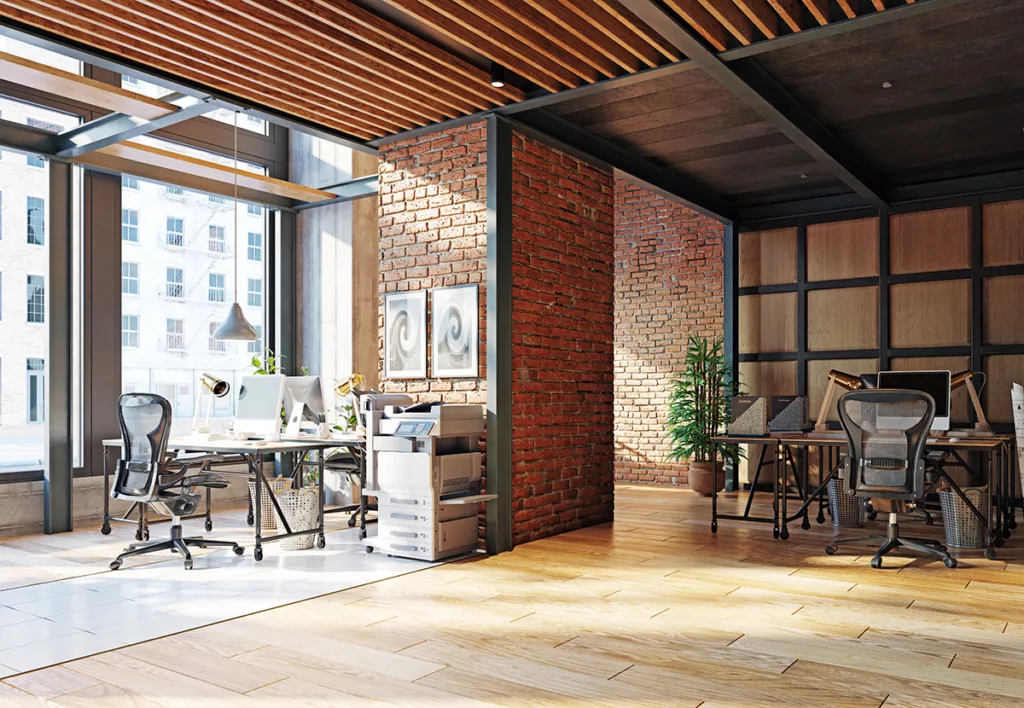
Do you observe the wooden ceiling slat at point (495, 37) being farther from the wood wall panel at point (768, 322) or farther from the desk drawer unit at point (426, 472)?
the wood wall panel at point (768, 322)

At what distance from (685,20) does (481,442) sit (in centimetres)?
291

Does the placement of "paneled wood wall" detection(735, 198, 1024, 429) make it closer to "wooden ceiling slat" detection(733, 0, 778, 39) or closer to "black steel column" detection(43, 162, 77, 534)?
"wooden ceiling slat" detection(733, 0, 778, 39)

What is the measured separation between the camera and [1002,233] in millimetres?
7617

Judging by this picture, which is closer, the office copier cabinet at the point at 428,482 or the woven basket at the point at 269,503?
the office copier cabinet at the point at 428,482

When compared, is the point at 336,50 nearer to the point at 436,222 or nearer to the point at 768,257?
the point at 436,222

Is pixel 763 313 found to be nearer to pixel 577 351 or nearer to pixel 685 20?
pixel 577 351

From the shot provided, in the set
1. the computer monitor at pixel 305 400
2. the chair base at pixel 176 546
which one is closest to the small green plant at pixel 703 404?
the computer monitor at pixel 305 400

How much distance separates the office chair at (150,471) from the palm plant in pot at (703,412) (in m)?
5.32

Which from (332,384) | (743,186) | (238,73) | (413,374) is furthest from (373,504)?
(743,186)

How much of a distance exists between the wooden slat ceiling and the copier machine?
2049 millimetres

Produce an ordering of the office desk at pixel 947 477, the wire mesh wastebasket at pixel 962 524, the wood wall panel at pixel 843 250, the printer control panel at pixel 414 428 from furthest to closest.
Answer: the wood wall panel at pixel 843 250 < the wire mesh wastebasket at pixel 962 524 < the office desk at pixel 947 477 < the printer control panel at pixel 414 428

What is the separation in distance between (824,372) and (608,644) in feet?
18.9

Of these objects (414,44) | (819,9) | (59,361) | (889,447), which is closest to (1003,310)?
(889,447)

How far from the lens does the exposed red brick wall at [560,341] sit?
5871 mm
